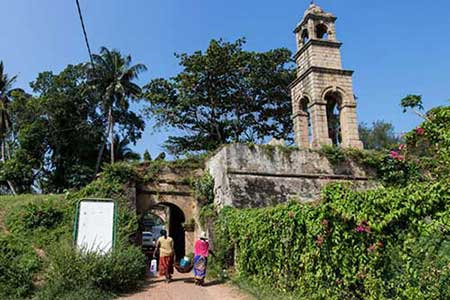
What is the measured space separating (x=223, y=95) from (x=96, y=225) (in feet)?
51.0

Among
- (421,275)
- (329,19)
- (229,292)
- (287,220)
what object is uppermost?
(329,19)

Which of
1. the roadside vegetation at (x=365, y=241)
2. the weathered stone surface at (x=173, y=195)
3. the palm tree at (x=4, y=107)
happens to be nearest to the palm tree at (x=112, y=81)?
the palm tree at (x=4, y=107)

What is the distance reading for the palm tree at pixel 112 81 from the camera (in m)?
28.7

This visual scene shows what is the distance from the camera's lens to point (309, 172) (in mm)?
13625

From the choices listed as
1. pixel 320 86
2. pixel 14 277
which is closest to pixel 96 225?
pixel 14 277

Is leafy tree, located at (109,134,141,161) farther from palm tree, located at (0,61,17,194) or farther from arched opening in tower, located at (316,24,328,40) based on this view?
arched opening in tower, located at (316,24,328,40)

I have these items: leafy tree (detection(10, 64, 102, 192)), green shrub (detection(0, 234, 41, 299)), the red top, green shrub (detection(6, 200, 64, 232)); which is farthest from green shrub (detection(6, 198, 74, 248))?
leafy tree (detection(10, 64, 102, 192))

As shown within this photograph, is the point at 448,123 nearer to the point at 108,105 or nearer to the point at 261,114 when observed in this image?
the point at 261,114

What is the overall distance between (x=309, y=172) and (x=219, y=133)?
443 inches

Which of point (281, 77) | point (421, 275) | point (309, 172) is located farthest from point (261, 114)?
point (421, 275)

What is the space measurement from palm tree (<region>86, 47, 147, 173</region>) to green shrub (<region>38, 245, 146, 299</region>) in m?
20.5

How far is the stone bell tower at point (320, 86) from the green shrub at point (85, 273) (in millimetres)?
8713

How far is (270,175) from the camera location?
43.8 ft

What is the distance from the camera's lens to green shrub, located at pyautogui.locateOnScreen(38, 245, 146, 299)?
25.8 feet
